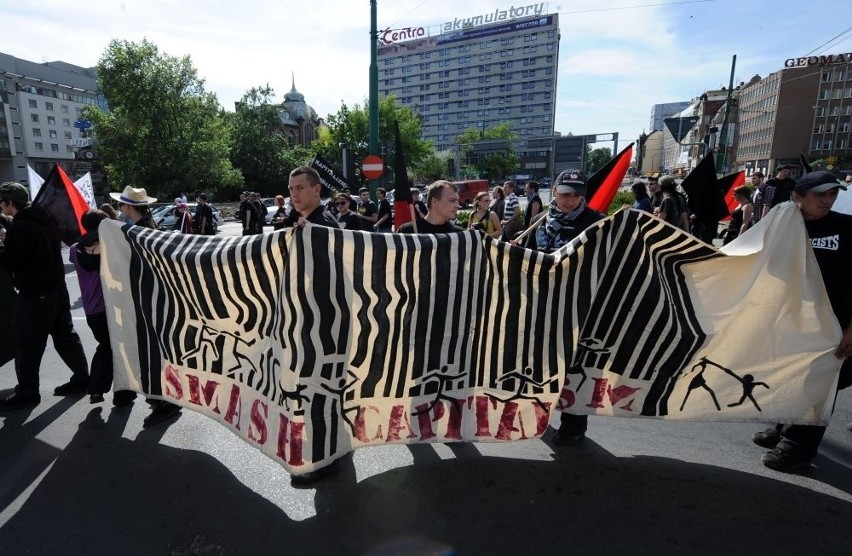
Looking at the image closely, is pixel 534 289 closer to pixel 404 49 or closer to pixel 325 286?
pixel 325 286

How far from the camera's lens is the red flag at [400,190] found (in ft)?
11.3

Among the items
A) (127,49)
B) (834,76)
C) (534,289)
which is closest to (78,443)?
(534,289)

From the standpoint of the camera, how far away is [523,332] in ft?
9.76

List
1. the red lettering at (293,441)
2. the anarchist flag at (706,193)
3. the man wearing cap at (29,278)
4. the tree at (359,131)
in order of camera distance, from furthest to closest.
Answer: the tree at (359,131) < the anarchist flag at (706,193) < the man wearing cap at (29,278) < the red lettering at (293,441)

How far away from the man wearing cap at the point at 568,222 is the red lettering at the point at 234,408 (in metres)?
2.17

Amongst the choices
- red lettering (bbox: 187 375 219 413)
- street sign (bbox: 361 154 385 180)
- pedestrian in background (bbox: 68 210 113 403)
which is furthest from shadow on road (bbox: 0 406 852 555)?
street sign (bbox: 361 154 385 180)

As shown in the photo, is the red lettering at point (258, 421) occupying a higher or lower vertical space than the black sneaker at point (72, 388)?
higher

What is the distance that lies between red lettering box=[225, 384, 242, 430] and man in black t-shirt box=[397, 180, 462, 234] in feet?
5.44

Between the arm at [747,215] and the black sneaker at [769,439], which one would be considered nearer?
the black sneaker at [769,439]

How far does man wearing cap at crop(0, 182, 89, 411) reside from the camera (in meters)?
3.86

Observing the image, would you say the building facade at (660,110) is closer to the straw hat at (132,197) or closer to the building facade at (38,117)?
the building facade at (38,117)

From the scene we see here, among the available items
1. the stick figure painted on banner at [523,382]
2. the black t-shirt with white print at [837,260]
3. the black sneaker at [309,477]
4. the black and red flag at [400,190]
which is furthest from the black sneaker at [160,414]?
the black t-shirt with white print at [837,260]

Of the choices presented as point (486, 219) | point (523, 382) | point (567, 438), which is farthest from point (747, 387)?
point (486, 219)

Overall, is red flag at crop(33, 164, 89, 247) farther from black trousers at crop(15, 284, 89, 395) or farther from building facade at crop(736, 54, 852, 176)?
building facade at crop(736, 54, 852, 176)
